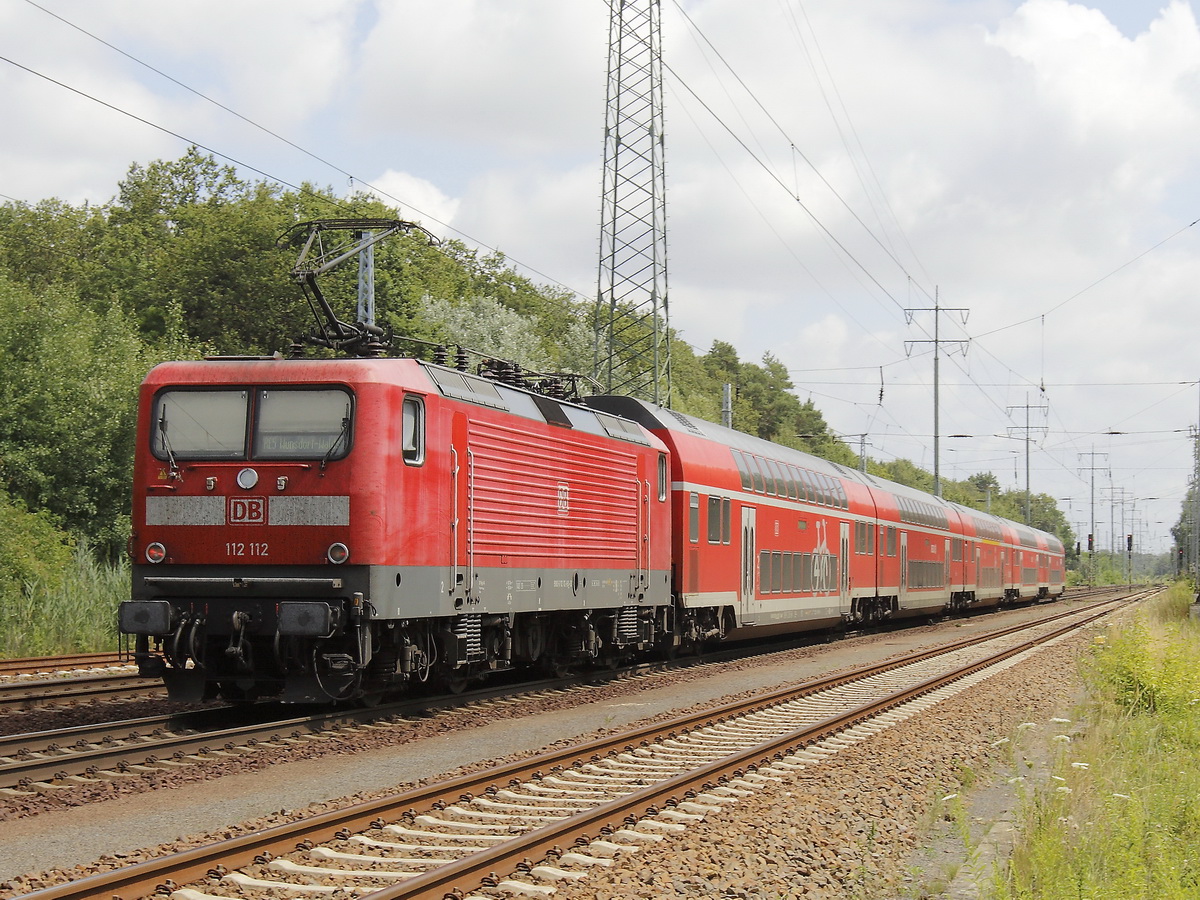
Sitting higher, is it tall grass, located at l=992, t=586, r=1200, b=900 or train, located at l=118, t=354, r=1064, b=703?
train, located at l=118, t=354, r=1064, b=703

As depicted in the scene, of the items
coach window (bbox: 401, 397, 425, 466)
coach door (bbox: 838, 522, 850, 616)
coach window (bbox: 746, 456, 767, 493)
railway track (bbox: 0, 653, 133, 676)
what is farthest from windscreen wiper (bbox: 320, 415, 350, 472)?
coach door (bbox: 838, 522, 850, 616)

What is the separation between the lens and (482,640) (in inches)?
606

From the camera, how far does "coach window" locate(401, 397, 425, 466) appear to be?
13.1m

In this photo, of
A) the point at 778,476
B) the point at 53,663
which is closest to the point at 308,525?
the point at 53,663

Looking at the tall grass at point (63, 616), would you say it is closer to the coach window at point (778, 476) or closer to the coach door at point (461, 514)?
the coach door at point (461, 514)

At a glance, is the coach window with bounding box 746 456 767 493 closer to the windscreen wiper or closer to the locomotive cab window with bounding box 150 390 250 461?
the windscreen wiper

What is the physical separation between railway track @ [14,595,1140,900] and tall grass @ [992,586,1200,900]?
7.47ft

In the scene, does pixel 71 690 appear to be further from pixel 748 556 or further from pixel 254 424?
pixel 748 556

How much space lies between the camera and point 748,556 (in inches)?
957

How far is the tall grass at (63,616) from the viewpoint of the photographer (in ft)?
69.8

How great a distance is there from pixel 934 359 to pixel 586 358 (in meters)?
14.9

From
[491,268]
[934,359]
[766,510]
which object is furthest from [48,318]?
[491,268]

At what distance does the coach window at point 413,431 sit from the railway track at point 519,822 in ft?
11.6

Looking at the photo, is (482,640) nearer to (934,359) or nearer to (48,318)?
(48,318)
